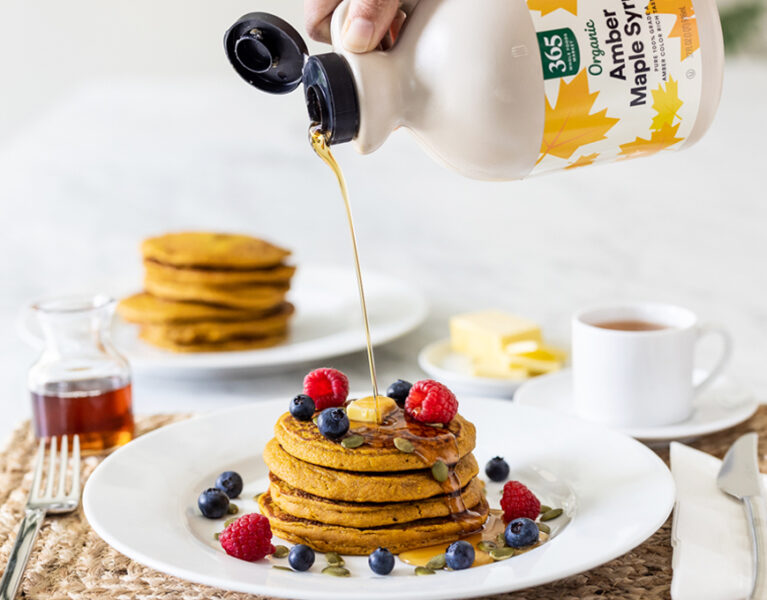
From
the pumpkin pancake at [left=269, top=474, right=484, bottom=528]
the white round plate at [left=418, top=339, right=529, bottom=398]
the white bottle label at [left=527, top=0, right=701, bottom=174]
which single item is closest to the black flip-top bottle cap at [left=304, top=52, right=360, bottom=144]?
the white bottle label at [left=527, top=0, right=701, bottom=174]

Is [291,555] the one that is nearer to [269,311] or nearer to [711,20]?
[711,20]

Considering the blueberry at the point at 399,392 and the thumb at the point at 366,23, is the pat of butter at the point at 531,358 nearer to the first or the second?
the blueberry at the point at 399,392

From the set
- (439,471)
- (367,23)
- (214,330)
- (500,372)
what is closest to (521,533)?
(439,471)

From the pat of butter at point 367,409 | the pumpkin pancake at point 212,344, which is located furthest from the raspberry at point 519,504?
the pumpkin pancake at point 212,344

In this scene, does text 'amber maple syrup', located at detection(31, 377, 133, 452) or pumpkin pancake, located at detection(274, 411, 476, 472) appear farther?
text 'amber maple syrup', located at detection(31, 377, 133, 452)

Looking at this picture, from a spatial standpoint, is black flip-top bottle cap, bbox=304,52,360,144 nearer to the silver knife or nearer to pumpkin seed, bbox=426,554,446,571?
pumpkin seed, bbox=426,554,446,571

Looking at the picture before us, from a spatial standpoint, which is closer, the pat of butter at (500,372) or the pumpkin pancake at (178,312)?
the pat of butter at (500,372)
